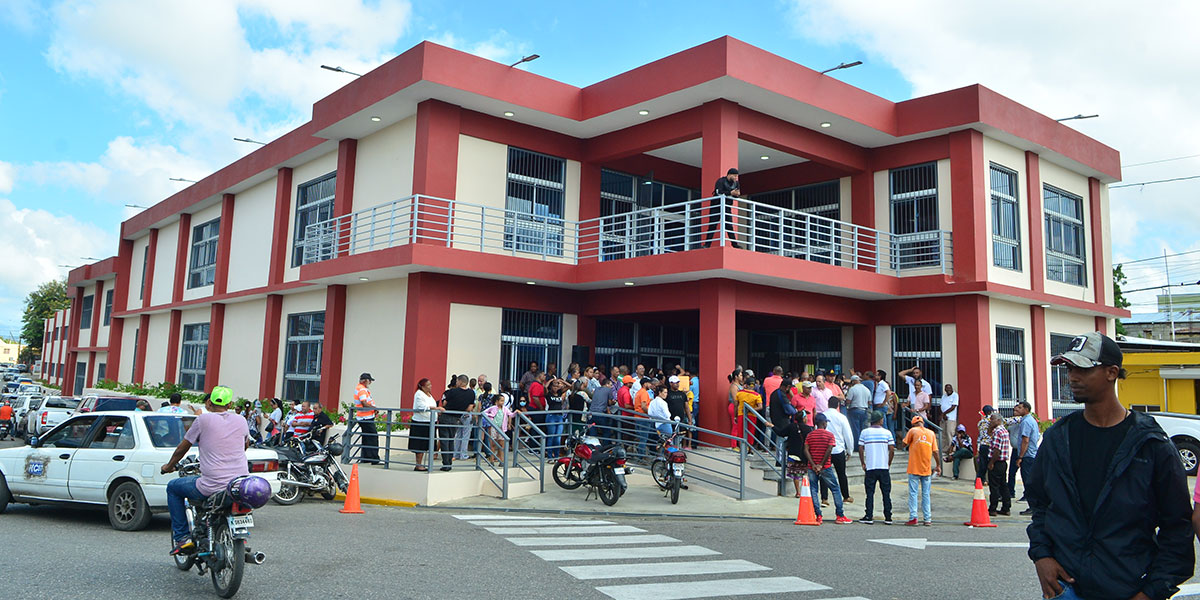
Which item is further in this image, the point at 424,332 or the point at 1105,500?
the point at 424,332

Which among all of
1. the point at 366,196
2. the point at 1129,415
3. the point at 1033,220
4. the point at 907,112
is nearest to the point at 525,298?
the point at 366,196

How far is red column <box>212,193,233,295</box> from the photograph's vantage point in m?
28.3

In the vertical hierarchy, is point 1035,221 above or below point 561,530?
above

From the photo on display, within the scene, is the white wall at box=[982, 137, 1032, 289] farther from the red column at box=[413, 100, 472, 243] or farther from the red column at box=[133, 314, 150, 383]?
the red column at box=[133, 314, 150, 383]

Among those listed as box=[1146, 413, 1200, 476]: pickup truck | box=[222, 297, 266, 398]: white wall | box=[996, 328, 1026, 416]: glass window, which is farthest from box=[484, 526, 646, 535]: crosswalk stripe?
box=[222, 297, 266, 398]: white wall

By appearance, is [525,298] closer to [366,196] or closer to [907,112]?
[366,196]

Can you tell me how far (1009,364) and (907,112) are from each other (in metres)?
6.75

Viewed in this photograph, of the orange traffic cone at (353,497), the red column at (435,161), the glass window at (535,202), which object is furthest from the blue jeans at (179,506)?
the glass window at (535,202)

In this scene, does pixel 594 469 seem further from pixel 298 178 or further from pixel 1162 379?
pixel 1162 379

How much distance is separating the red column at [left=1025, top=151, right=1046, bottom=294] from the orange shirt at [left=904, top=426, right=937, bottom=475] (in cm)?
1144

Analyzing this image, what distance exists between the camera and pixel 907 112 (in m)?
20.4

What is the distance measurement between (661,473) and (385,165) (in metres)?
10.7

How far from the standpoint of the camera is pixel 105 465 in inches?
402

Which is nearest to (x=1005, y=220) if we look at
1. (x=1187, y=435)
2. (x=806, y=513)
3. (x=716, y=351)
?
(x=1187, y=435)
